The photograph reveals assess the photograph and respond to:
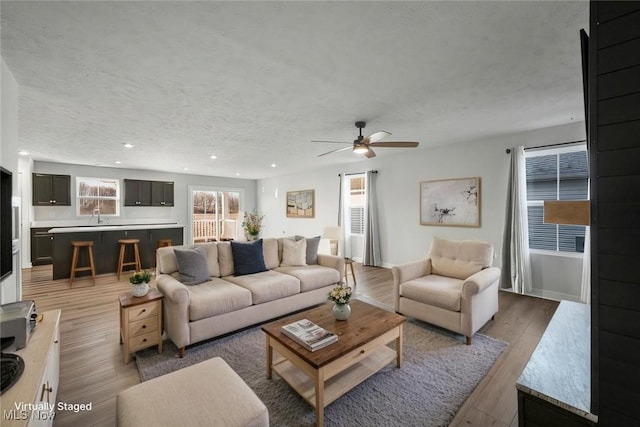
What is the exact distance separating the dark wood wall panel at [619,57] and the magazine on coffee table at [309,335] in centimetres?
191

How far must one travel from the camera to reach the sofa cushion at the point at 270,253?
3.78 metres

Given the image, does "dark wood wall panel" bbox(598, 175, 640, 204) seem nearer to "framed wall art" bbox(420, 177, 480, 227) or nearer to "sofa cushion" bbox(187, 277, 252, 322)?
"sofa cushion" bbox(187, 277, 252, 322)

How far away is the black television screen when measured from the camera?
1.78 m

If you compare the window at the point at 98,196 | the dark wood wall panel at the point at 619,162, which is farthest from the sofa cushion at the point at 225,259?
the window at the point at 98,196

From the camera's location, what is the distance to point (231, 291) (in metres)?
2.78

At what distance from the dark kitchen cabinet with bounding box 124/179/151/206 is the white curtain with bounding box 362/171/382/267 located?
5996mm

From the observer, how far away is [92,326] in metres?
3.06

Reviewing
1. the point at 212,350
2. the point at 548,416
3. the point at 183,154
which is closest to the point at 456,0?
the point at 548,416

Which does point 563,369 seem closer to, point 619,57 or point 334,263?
point 619,57

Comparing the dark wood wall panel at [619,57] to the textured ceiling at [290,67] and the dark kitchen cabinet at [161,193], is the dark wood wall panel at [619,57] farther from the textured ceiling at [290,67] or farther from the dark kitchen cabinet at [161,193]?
the dark kitchen cabinet at [161,193]

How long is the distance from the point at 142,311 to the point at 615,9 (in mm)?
3362

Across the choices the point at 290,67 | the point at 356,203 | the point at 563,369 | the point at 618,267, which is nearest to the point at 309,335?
the point at 563,369

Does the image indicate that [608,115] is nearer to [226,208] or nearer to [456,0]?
[456,0]

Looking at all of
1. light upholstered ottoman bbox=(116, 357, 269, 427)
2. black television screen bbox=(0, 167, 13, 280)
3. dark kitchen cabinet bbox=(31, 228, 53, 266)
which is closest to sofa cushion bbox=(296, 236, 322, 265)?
light upholstered ottoman bbox=(116, 357, 269, 427)
